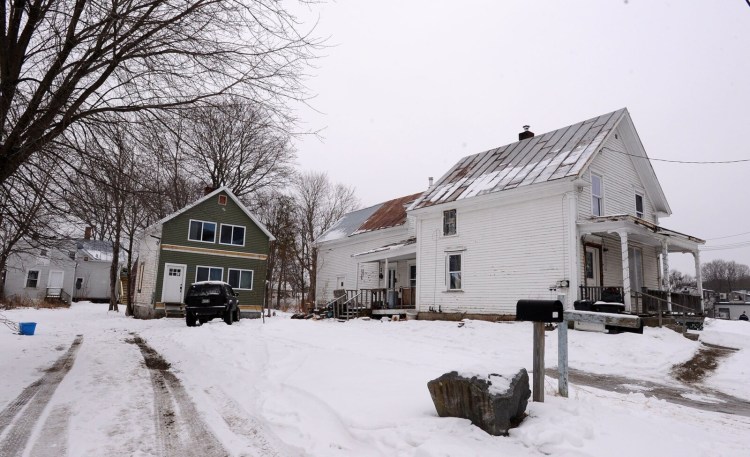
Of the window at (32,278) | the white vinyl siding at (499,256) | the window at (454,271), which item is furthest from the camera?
the window at (32,278)

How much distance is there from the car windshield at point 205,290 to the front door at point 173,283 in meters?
7.85

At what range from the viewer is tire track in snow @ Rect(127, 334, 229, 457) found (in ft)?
13.1

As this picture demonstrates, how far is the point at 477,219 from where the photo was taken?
61.5 feet

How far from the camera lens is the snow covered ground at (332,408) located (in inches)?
153

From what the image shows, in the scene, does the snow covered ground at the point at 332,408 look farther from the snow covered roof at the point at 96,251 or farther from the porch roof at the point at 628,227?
the snow covered roof at the point at 96,251

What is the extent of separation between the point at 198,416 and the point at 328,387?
1.61 m

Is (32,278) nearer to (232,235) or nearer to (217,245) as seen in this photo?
(217,245)

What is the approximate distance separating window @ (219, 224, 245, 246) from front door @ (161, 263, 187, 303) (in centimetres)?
278

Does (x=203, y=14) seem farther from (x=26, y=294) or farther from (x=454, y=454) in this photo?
(x=26, y=294)

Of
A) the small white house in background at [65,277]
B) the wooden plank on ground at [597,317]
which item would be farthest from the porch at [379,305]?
the small white house in background at [65,277]

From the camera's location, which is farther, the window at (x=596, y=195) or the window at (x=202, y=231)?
the window at (x=202, y=231)

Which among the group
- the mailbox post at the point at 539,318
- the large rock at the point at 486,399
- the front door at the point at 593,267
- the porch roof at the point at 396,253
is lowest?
the large rock at the point at 486,399

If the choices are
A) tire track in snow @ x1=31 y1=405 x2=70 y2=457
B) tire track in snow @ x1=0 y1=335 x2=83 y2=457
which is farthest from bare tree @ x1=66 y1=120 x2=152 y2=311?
tire track in snow @ x1=31 y1=405 x2=70 y2=457

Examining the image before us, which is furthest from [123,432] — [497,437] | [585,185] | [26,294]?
[26,294]
